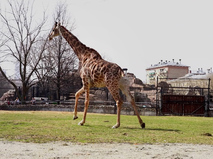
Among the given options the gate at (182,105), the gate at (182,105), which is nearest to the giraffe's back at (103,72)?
the gate at (182,105)

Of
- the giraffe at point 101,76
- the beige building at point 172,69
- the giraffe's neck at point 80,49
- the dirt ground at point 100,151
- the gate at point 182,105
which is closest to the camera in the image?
the dirt ground at point 100,151

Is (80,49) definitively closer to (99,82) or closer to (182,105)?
(99,82)

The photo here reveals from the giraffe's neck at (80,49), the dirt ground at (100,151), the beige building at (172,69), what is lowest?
the dirt ground at (100,151)

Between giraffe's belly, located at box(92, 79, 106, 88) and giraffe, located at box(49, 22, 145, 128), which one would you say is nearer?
giraffe, located at box(49, 22, 145, 128)

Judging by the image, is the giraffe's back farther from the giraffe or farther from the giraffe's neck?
the giraffe's neck

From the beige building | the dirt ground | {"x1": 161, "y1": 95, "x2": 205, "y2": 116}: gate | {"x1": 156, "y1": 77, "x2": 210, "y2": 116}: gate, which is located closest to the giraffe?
the dirt ground

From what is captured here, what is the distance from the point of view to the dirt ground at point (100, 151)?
5480mm

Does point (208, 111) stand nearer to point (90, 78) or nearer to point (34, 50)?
point (90, 78)

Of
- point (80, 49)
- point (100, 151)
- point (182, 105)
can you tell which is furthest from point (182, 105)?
point (100, 151)

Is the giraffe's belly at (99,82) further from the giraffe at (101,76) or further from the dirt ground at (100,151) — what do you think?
the dirt ground at (100,151)

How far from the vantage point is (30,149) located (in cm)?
597

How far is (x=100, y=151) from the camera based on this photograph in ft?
19.4

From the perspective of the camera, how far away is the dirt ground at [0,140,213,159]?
5.48 meters

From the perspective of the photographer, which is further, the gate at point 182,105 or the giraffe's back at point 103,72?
the gate at point 182,105
